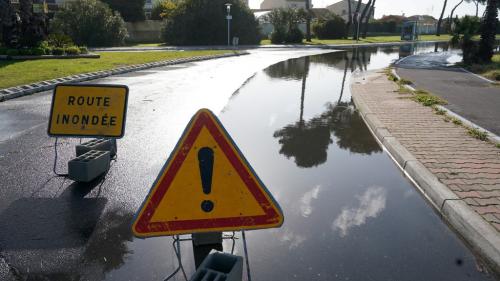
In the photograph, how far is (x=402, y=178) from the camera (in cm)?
580

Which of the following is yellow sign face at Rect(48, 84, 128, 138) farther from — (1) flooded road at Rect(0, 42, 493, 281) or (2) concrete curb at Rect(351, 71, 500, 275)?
(2) concrete curb at Rect(351, 71, 500, 275)

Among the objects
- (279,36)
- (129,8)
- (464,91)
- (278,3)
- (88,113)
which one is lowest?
(464,91)

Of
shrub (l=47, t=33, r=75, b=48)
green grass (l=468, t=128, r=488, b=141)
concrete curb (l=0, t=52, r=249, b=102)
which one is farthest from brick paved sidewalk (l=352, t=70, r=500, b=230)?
shrub (l=47, t=33, r=75, b=48)

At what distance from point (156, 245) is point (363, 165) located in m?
3.65

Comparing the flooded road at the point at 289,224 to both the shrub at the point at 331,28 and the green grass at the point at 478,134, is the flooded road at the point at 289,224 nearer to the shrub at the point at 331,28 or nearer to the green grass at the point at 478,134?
the green grass at the point at 478,134

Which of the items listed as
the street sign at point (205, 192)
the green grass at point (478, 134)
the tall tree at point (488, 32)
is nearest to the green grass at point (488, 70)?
the tall tree at point (488, 32)

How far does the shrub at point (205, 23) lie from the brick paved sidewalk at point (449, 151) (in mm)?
36220

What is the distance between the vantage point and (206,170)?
2828 mm

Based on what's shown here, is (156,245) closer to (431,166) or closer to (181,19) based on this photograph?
(431,166)

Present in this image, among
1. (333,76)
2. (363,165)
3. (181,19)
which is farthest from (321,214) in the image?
(181,19)

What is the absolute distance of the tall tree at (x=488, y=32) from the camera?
20969 mm

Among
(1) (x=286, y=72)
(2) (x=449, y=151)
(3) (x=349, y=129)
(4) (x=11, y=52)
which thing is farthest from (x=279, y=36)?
(2) (x=449, y=151)

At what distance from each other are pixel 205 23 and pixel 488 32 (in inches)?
1183

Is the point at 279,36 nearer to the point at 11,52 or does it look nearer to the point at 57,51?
the point at 57,51
